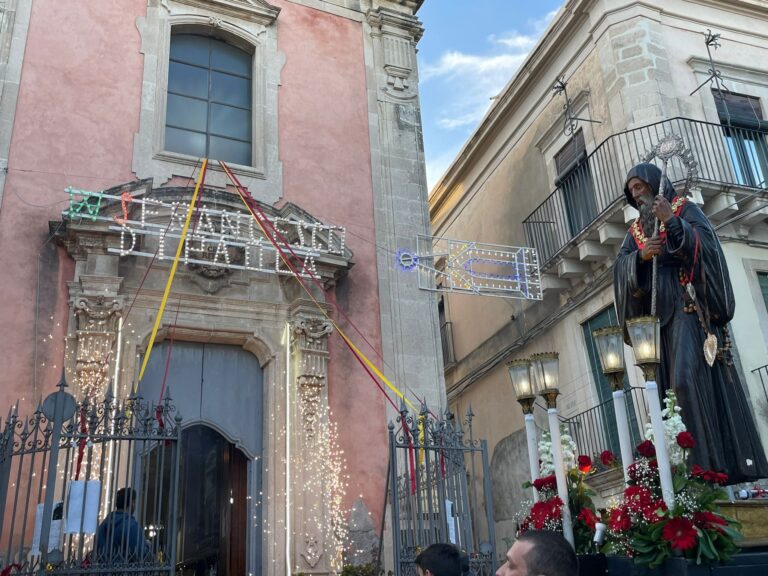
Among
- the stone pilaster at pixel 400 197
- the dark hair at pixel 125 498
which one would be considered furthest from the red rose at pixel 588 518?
the stone pilaster at pixel 400 197

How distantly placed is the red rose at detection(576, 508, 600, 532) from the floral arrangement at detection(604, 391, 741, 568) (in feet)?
0.47

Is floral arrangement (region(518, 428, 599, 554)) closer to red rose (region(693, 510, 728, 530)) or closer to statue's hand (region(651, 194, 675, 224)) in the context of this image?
red rose (region(693, 510, 728, 530))

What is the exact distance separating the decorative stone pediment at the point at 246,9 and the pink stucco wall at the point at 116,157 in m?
0.26

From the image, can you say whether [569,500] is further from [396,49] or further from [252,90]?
[396,49]

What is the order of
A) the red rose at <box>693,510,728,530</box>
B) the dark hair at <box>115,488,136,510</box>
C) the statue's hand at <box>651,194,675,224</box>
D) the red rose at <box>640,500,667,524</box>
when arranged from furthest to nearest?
the dark hair at <box>115,488,136,510</box> < the statue's hand at <box>651,194,675,224</box> < the red rose at <box>640,500,667,524</box> < the red rose at <box>693,510,728,530</box>

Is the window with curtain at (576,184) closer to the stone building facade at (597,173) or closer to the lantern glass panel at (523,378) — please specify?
the stone building facade at (597,173)

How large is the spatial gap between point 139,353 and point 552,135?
920cm

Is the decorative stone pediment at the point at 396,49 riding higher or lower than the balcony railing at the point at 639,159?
higher

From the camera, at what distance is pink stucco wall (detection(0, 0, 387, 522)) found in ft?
31.4

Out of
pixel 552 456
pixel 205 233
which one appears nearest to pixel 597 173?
pixel 205 233

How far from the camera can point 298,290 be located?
10781mm

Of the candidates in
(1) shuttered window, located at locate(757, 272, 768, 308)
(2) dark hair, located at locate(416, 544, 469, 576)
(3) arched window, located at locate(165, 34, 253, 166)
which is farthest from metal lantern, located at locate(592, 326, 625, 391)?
(1) shuttered window, located at locate(757, 272, 768, 308)

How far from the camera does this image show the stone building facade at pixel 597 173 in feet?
40.6

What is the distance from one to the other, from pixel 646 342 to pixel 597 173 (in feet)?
29.0
